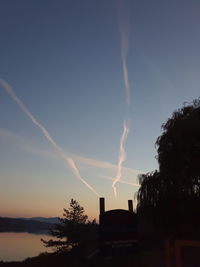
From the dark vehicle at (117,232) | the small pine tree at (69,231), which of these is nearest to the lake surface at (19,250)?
the small pine tree at (69,231)

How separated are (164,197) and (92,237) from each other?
566cm

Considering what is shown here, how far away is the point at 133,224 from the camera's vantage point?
15.9 meters

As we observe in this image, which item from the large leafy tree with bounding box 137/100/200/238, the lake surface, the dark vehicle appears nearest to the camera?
the dark vehicle

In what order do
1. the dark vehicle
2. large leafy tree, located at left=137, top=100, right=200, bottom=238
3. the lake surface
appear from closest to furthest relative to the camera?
the dark vehicle → large leafy tree, located at left=137, top=100, right=200, bottom=238 → the lake surface

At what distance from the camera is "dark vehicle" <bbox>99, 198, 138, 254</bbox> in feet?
49.0

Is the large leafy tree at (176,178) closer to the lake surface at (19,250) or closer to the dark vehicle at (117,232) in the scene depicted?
the dark vehicle at (117,232)

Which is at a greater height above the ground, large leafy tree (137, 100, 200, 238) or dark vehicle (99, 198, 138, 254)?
large leafy tree (137, 100, 200, 238)

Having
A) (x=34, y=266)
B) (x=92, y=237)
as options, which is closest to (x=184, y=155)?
(x=92, y=237)

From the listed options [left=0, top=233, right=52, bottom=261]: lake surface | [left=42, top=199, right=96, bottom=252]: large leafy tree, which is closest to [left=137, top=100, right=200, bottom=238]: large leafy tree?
[left=42, top=199, right=96, bottom=252]: large leafy tree

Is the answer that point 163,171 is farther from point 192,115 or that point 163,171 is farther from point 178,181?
point 192,115

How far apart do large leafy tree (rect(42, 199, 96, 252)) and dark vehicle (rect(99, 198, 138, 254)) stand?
966 centimetres

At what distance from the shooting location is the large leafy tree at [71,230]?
2495 centimetres

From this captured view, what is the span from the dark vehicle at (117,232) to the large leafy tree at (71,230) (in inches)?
380

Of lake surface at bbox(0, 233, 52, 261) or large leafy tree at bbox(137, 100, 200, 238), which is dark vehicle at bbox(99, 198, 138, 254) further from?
lake surface at bbox(0, 233, 52, 261)
